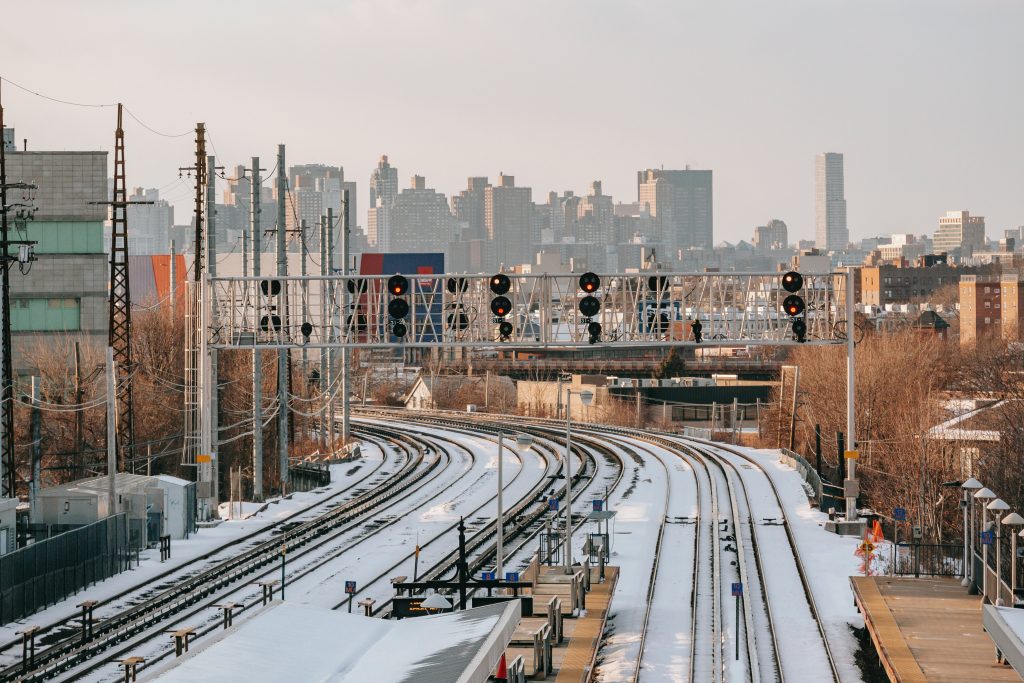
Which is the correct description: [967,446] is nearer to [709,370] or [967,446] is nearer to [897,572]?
[897,572]

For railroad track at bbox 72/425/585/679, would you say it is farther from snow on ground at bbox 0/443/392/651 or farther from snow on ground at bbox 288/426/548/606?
snow on ground at bbox 0/443/392/651

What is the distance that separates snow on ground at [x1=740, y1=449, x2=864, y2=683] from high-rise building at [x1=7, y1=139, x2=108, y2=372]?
29165 millimetres

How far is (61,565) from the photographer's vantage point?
30.8m

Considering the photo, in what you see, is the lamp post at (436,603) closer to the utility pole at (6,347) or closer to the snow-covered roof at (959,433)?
the utility pole at (6,347)

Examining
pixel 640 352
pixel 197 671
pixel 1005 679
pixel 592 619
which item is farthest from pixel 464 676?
pixel 640 352

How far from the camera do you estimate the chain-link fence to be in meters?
28.6

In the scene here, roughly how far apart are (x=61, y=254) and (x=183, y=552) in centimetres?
2776

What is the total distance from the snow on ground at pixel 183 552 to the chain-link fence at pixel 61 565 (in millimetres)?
204

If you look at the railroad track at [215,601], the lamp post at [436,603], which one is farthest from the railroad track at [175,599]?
the lamp post at [436,603]

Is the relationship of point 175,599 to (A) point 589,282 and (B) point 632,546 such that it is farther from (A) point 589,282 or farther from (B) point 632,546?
(B) point 632,546

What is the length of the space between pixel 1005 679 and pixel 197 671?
14.0 metres

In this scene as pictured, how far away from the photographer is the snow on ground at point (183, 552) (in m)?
28.8

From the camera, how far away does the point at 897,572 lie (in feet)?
109

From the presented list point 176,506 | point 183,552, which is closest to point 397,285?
point 183,552
